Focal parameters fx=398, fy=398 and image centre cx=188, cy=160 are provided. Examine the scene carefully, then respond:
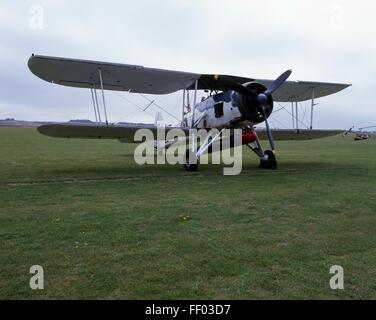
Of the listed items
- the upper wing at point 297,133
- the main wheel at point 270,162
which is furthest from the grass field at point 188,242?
the upper wing at point 297,133

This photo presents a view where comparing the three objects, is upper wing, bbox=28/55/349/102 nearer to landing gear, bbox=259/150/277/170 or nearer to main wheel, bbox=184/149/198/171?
main wheel, bbox=184/149/198/171

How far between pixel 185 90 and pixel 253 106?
11.0ft

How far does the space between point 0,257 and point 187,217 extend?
2.59 metres

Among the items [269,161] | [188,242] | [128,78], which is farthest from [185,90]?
[188,242]

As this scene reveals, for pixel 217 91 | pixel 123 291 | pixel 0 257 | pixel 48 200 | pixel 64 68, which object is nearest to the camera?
pixel 123 291

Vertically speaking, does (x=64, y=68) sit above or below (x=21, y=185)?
above

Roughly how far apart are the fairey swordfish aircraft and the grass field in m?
4.21

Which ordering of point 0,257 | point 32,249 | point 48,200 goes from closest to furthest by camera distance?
1. point 0,257
2. point 32,249
3. point 48,200

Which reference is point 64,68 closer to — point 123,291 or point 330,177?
point 330,177

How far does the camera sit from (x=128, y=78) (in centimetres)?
1336

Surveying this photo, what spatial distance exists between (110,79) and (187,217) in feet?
28.6
